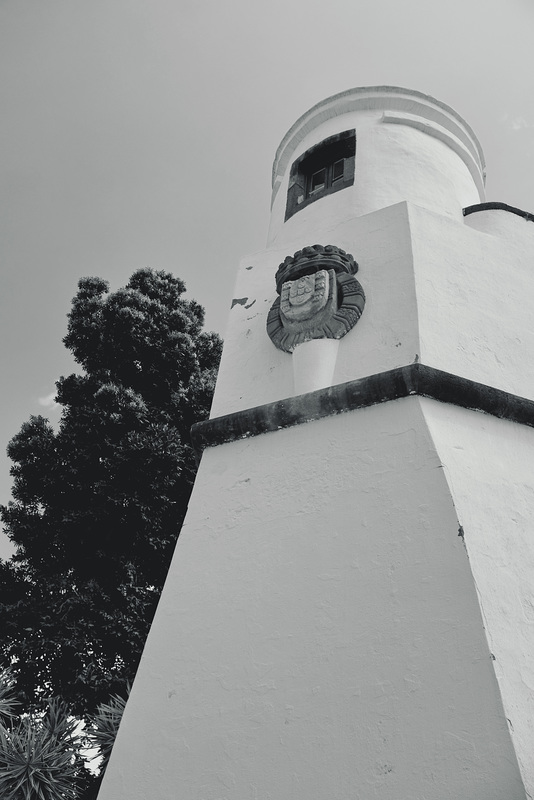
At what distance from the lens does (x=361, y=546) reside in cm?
301

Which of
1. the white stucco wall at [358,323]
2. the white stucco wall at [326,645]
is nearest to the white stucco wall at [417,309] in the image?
the white stucco wall at [358,323]

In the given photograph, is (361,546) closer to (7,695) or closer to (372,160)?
(372,160)

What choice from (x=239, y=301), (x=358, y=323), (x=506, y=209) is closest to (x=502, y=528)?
(x=358, y=323)

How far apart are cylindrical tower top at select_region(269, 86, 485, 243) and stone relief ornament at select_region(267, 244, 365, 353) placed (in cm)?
117

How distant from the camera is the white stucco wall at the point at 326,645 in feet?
7.73

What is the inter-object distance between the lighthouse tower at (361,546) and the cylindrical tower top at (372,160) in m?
0.76

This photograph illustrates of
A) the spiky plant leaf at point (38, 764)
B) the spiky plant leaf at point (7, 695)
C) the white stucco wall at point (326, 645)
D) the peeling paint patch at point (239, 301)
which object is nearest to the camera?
the white stucco wall at point (326, 645)

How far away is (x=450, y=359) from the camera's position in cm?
377

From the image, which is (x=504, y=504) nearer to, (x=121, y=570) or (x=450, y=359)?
(x=450, y=359)

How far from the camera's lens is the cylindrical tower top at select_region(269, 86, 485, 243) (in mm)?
5629

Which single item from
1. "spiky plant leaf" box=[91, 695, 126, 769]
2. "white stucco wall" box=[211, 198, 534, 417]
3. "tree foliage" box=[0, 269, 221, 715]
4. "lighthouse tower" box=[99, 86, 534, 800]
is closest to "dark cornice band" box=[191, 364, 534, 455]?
"lighthouse tower" box=[99, 86, 534, 800]

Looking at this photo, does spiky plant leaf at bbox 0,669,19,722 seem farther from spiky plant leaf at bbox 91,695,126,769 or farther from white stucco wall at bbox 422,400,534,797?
white stucco wall at bbox 422,400,534,797

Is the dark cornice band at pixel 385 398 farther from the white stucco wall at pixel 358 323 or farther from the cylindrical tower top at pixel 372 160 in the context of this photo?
the cylindrical tower top at pixel 372 160

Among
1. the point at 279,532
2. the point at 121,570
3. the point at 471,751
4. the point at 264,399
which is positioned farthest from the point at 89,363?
the point at 471,751
